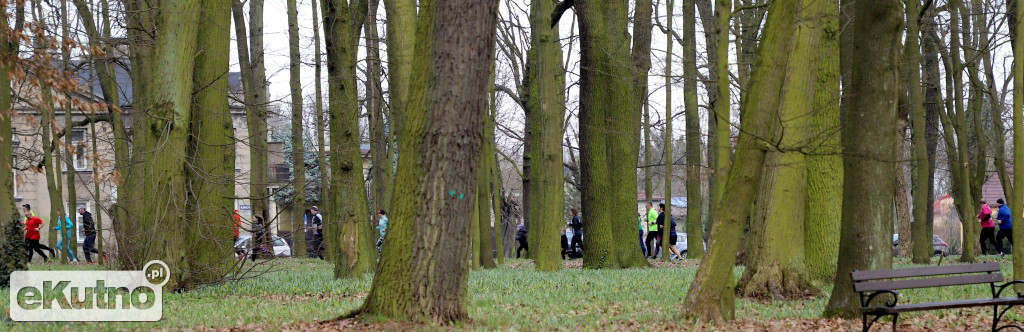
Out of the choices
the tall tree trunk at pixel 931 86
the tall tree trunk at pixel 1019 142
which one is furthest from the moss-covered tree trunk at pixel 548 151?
the tall tree trunk at pixel 931 86

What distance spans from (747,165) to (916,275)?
1.88 meters

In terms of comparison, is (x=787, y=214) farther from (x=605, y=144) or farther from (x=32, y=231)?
(x=32, y=231)

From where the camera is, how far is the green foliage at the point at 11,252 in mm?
13219

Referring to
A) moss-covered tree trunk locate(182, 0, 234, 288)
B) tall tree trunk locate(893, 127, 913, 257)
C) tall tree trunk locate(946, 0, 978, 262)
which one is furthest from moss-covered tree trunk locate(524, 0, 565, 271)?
tall tree trunk locate(893, 127, 913, 257)

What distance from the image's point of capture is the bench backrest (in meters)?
7.78

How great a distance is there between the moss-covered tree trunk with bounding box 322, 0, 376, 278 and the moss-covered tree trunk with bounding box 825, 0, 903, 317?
26.1 feet

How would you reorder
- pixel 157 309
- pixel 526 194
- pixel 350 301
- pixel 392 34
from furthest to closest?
pixel 526 194 < pixel 392 34 < pixel 350 301 < pixel 157 309

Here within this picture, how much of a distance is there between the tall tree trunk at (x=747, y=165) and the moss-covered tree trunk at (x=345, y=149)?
7.13 metres

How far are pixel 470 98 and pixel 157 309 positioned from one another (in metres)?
4.66

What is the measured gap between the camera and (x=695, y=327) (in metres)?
8.24

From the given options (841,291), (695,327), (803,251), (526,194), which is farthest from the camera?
(526,194)

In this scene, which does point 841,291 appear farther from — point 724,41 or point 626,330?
point 724,41

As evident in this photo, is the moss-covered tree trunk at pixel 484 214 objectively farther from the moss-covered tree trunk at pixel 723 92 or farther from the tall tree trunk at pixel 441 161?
the tall tree trunk at pixel 441 161

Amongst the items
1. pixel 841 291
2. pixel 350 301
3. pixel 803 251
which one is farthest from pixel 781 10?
pixel 350 301
